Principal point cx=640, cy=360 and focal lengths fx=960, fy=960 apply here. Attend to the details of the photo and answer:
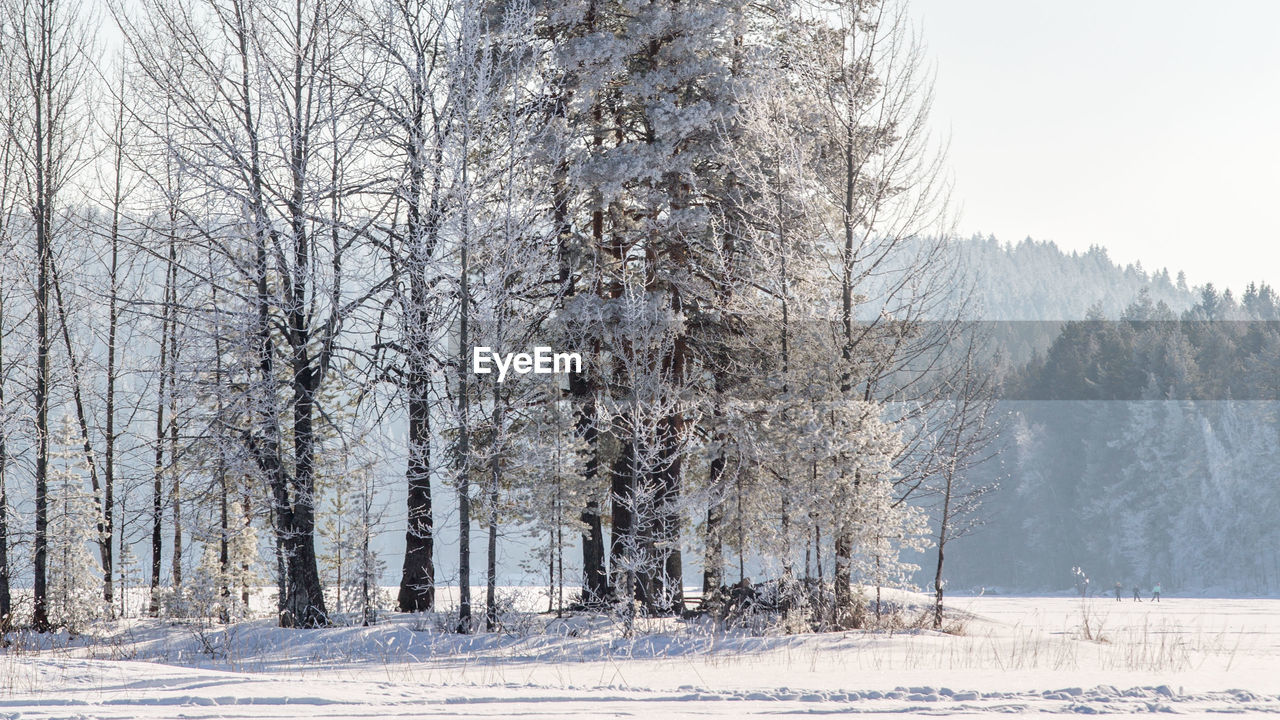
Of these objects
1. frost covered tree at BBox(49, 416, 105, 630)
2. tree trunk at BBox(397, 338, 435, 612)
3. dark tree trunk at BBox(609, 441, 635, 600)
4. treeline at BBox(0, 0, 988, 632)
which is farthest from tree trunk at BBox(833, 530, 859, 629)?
frost covered tree at BBox(49, 416, 105, 630)

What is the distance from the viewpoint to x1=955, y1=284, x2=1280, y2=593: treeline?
80.1m

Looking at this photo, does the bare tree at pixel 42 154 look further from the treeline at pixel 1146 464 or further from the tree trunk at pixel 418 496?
the treeline at pixel 1146 464

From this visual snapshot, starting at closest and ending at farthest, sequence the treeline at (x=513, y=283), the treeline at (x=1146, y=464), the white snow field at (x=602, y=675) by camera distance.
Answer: the white snow field at (x=602, y=675) → the treeline at (x=513, y=283) → the treeline at (x=1146, y=464)

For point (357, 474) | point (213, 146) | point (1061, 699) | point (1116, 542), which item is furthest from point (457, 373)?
point (1116, 542)

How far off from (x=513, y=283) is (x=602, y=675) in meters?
8.63

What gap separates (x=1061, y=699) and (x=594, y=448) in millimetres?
10992

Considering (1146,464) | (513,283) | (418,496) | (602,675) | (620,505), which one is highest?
(513,283)

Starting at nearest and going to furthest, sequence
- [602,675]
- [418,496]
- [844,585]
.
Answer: [602,675], [844,585], [418,496]

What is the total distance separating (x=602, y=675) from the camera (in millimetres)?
10078

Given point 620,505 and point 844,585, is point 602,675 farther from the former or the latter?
point 620,505

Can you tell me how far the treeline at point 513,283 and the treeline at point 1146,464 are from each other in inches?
2827

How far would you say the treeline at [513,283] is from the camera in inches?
629

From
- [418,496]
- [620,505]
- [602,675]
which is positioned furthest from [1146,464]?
[602,675]

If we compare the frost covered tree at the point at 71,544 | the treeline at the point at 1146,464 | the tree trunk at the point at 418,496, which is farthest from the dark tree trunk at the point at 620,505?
the treeline at the point at 1146,464
